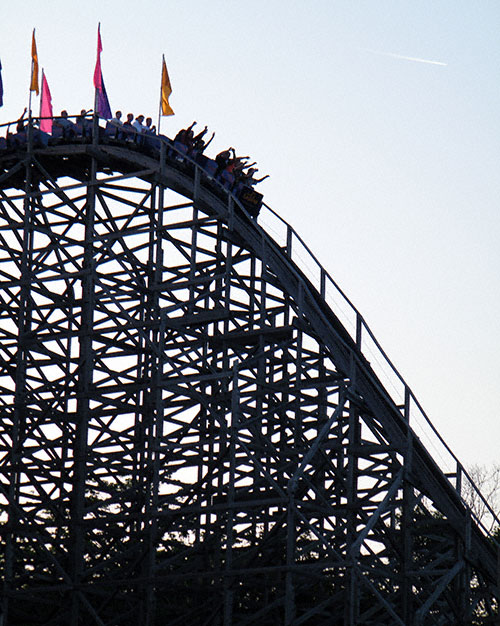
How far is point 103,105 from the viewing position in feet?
90.8

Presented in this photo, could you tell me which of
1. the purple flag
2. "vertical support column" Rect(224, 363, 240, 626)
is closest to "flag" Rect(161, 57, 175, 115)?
the purple flag

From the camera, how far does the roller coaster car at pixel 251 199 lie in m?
27.1

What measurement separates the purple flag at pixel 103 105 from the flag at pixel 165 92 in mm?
1134

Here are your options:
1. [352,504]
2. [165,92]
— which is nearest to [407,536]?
[352,504]

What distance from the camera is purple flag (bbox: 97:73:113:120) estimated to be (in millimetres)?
27484

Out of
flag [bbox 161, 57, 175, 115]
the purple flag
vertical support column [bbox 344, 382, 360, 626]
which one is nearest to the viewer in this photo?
vertical support column [bbox 344, 382, 360, 626]

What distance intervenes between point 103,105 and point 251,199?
3.62 meters

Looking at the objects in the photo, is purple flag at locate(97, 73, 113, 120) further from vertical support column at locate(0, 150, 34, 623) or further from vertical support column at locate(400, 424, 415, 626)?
vertical support column at locate(400, 424, 415, 626)

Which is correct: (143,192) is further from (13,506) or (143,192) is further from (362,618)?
(362,618)

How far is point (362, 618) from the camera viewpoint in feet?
74.1

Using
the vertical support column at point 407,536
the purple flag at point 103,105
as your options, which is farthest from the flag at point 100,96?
the vertical support column at point 407,536

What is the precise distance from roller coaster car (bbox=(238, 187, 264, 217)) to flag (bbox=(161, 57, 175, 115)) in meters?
2.50

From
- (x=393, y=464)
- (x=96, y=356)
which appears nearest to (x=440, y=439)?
(x=393, y=464)

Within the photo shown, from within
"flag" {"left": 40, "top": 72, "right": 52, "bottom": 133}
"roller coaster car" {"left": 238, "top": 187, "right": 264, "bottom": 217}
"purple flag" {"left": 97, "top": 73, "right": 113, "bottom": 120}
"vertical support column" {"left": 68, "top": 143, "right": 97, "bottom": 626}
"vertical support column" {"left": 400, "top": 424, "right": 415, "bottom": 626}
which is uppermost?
"flag" {"left": 40, "top": 72, "right": 52, "bottom": 133}
